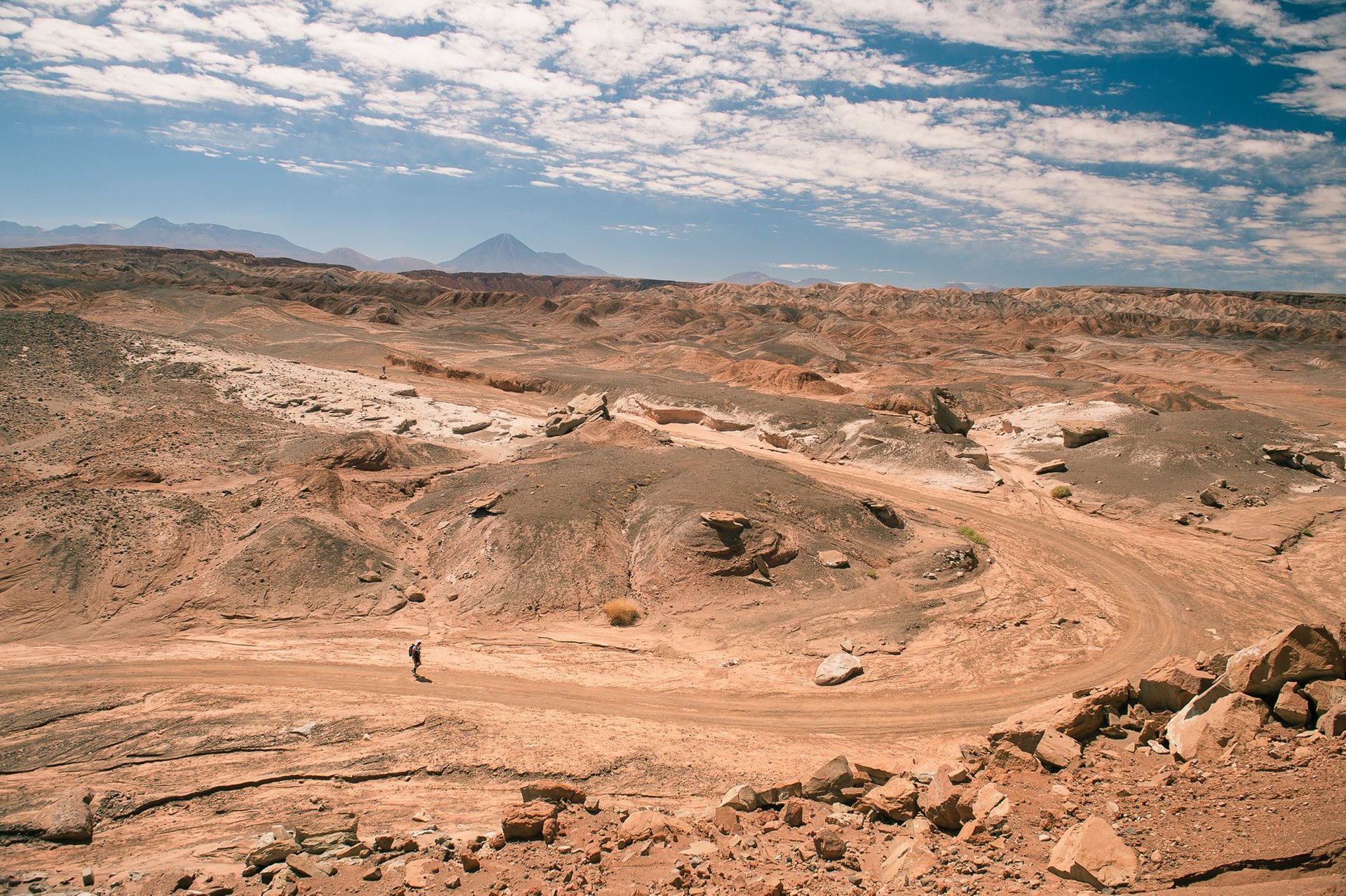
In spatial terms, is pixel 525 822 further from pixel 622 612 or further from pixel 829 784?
pixel 622 612

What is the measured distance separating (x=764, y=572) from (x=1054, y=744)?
10213 mm

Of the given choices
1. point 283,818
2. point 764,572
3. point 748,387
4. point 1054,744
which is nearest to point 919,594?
point 764,572

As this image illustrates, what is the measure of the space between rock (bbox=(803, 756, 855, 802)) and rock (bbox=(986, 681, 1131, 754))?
2.20m

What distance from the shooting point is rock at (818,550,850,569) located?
19188 millimetres

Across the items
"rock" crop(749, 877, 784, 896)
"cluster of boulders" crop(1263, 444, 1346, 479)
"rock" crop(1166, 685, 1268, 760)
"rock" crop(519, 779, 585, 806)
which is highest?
"cluster of boulders" crop(1263, 444, 1346, 479)

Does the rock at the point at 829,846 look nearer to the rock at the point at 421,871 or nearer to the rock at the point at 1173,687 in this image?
the rock at the point at 421,871

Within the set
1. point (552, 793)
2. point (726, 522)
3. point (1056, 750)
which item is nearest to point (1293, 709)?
point (1056, 750)

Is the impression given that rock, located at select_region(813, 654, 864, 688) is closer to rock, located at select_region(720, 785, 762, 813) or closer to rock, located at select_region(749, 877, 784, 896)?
rock, located at select_region(720, 785, 762, 813)

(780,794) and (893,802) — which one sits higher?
(893,802)

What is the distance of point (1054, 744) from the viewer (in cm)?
856

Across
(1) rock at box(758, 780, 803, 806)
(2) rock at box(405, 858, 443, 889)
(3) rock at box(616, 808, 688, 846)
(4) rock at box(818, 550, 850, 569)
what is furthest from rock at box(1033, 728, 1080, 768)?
(4) rock at box(818, 550, 850, 569)

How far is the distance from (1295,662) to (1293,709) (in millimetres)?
670

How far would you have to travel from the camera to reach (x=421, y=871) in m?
7.52

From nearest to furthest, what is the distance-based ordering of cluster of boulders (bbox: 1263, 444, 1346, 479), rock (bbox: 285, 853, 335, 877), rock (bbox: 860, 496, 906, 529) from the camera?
rock (bbox: 285, 853, 335, 877) < rock (bbox: 860, 496, 906, 529) < cluster of boulders (bbox: 1263, 444, 1346, 479)
